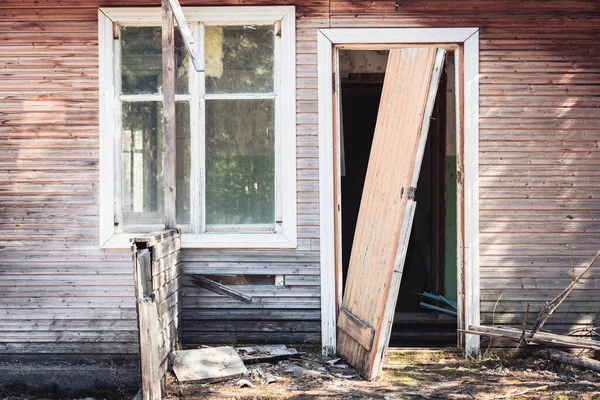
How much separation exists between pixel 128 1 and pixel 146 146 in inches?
46.2

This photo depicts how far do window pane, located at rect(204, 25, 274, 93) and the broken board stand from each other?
2.09 meters

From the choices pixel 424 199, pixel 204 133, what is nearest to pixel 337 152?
pixel 204 133

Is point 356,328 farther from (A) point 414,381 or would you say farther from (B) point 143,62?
(B) point 143,62

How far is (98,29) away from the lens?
5270 millimetres

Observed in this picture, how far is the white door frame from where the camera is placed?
17.2 ft

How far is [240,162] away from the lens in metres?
5.38

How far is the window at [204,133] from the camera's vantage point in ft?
17.5

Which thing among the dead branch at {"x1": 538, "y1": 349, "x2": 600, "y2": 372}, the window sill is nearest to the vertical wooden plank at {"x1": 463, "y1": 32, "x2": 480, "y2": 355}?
the dead branch at {"x1": 538, "y1": 349, "x2": 600, "y2": 372}

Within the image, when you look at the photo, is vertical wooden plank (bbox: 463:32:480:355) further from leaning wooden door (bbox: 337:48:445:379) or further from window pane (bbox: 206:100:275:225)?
window pane (bbox: 206:100:275:225)

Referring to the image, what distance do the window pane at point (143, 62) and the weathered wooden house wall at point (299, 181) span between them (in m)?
0.24

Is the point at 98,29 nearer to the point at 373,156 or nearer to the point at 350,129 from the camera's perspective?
the point at 373,156

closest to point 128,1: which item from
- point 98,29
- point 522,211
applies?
point 98,29

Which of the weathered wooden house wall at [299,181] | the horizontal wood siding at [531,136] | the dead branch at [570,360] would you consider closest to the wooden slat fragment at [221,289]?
the weathered wooden house wall at [299,181]

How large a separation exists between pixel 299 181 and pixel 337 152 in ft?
1.29
